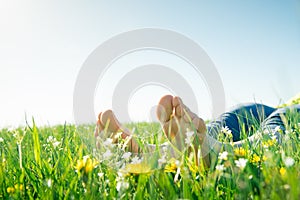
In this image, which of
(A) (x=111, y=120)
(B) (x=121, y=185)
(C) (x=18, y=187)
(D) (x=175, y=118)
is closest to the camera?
(B) (x=121, y=185)

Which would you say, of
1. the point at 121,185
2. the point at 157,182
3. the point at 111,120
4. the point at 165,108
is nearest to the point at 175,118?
the point at 165,108

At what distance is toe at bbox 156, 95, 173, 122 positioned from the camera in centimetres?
178

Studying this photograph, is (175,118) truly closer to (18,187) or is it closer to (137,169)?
(137,169)

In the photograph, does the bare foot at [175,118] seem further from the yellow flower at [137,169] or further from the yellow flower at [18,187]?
the yellow flower at [18,187]

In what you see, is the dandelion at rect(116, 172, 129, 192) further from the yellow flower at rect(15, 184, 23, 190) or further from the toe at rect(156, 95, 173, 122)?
the toe at rect(156, 95, 173, 122)

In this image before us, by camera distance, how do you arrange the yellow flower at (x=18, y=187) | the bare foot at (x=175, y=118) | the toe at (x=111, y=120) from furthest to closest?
the toe at (x=111, y=120), the bare foot at (x=175, y=118), the yellow flower at (x=18, y=187)

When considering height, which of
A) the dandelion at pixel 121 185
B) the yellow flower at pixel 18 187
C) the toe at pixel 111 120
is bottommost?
the yellow flower at pixel 18 187

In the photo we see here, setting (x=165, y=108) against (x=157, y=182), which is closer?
(x=157, y=182)

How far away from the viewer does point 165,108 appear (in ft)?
5.85

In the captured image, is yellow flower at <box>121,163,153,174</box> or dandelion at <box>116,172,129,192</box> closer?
dandelion at <box>116,172,129,192</box>

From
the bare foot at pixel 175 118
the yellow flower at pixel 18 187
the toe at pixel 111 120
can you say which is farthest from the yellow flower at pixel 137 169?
the toe at pixel 111 120

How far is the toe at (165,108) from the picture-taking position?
70.1 inches

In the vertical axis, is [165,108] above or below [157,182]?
above

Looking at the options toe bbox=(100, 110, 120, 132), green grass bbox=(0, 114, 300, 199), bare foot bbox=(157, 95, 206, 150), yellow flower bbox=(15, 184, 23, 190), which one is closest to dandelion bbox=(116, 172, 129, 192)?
green grass bbox=(0, 114, 300, 199)
